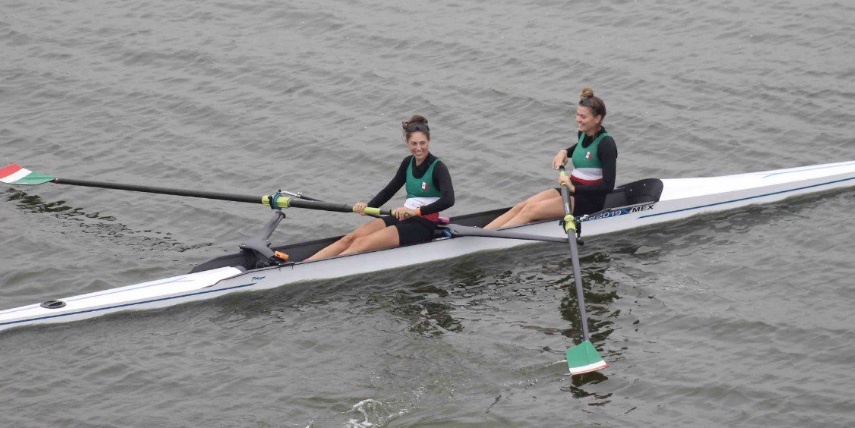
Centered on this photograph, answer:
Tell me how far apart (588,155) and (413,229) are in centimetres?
216

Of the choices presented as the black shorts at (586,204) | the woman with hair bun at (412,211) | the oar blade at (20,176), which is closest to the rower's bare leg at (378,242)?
the woman with hair bun at (412,211)

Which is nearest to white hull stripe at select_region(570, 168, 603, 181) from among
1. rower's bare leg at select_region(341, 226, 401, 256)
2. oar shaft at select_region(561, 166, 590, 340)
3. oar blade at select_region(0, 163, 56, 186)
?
oar shaft at select_region(561, 166, 590, 340)

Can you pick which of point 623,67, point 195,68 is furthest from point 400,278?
point 195,68

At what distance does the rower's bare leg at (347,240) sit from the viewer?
12570mm

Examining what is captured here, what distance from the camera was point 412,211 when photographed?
1230 centimetres

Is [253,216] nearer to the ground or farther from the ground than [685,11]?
nearer to the ground

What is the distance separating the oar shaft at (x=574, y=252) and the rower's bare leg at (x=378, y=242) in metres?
1.89

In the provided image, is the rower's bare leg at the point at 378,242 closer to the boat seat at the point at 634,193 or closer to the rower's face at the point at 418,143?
the rower's face at the point at 418,143

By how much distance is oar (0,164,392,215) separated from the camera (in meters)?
12.4

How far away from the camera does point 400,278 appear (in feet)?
41.7

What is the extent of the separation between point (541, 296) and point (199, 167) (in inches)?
242

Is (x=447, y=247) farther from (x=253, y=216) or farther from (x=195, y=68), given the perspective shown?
(x=195, y=68)

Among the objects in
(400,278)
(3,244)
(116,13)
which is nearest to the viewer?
(400,278)

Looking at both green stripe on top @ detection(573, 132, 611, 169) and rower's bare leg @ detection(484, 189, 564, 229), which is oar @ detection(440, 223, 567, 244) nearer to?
rower's bare leg @ detection(484, 189, 564, 229)
